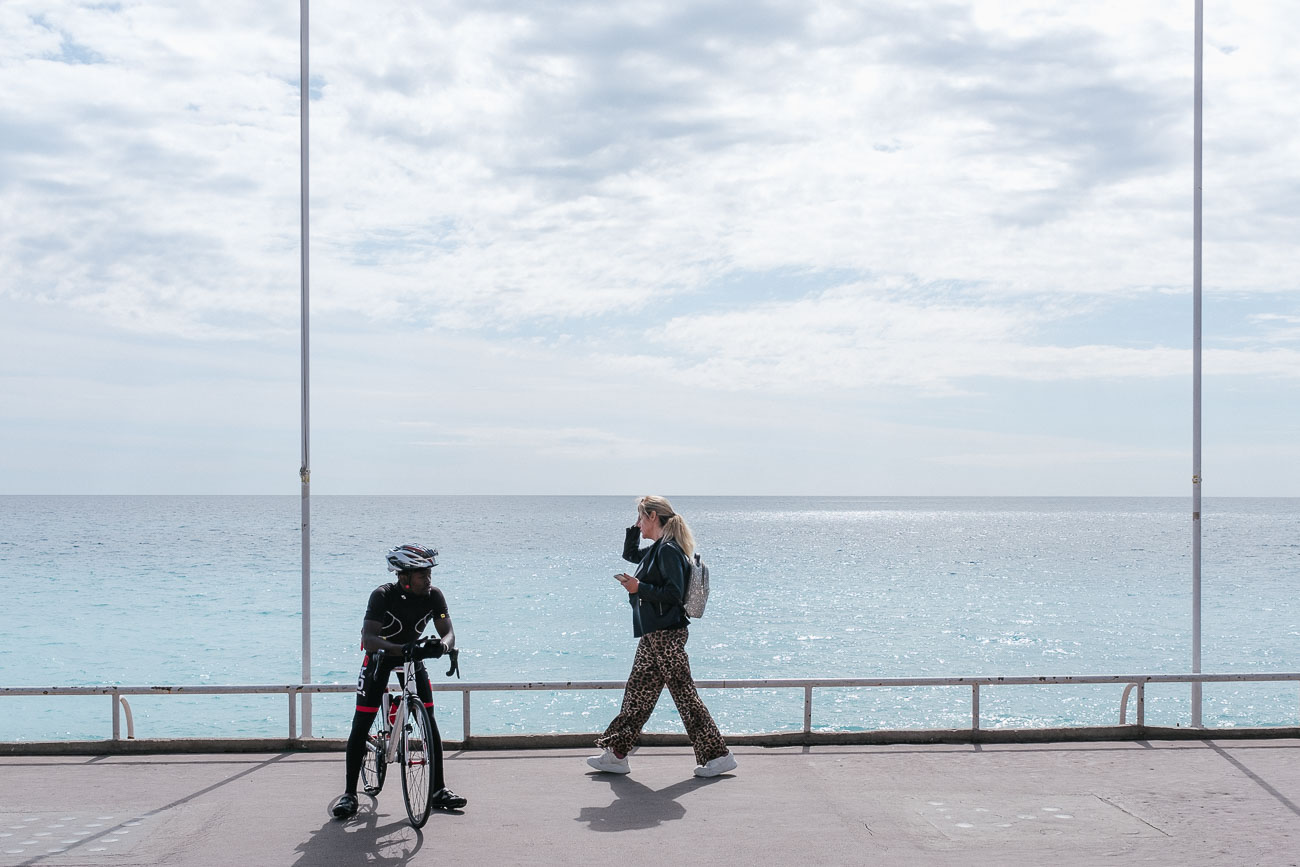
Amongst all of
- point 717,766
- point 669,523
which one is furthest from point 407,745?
point 669,523

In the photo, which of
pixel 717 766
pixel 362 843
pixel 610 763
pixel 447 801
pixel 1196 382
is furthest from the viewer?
pixel 1196 382

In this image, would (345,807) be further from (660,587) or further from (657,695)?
(660,587)

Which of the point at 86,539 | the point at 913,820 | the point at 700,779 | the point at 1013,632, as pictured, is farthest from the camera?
the point at 86,539

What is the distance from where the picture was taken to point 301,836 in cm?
665

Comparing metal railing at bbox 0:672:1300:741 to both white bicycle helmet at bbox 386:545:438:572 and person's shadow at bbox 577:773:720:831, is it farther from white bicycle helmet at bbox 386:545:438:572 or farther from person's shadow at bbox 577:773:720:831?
white bicycle helmet at bbox 386:545:438:572

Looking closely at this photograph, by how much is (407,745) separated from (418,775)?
19 centimetres

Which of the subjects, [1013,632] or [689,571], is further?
[1013,632]

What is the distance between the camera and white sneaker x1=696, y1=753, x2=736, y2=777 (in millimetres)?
8016

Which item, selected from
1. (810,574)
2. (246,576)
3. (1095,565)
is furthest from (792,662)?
(1095,565)

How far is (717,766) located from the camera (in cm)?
804

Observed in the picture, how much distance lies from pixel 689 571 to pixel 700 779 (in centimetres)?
141

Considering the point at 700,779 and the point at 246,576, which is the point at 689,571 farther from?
the point at 246,576

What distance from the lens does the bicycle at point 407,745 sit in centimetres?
673

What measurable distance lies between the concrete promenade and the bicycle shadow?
0.06ft
